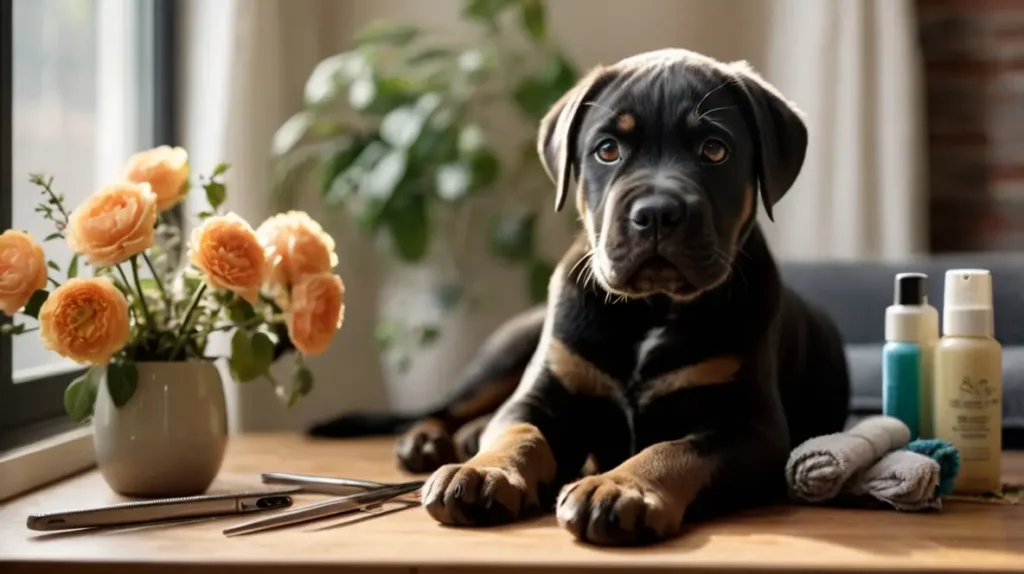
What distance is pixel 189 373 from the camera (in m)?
1.48

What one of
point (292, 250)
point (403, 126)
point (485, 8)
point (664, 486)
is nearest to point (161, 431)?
point (292, 250)

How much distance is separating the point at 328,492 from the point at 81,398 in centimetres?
36

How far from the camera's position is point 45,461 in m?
1.65

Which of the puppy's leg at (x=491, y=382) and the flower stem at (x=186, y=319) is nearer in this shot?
the flower stem at (x=186, y=319)

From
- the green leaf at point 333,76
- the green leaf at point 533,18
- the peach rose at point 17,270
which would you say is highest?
the green leaf at point 533,18

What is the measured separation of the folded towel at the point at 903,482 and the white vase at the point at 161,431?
88cm

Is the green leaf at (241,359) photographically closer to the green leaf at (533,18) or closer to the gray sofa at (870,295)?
the gray sofa at (870,295)

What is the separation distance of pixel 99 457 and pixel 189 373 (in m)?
0.18

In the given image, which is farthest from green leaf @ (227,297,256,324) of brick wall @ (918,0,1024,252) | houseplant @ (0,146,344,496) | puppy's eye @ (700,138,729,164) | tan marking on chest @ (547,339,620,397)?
brick wall @ (918,0,1024,252)

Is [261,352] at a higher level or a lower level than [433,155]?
lower

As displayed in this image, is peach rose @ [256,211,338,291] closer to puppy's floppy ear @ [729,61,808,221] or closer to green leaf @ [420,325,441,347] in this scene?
puppy's floppy ear @ [729,61,808,221]

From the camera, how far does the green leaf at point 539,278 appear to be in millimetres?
2635

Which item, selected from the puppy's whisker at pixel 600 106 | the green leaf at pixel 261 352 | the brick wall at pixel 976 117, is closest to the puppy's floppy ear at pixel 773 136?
the puppy's whisker at pixel 600 106

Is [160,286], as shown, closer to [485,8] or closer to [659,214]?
[659,214]
